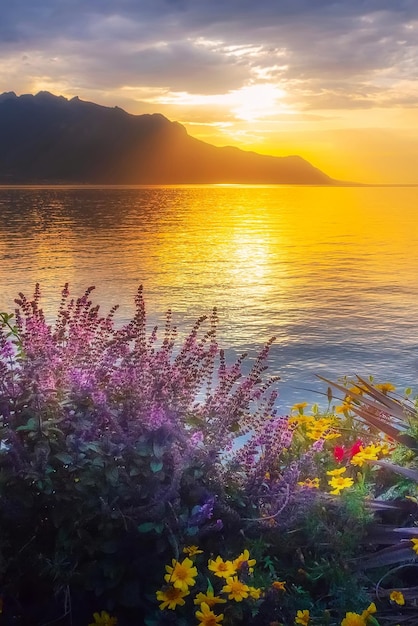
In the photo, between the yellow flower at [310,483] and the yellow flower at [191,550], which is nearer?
the yellow flower at [191,550]

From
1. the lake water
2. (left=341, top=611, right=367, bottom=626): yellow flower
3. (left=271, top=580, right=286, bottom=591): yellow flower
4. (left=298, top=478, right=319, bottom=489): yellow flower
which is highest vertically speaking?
(left=298, top=478, right=319, bottom=489): yellow flower

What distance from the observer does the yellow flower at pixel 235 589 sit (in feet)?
8.60

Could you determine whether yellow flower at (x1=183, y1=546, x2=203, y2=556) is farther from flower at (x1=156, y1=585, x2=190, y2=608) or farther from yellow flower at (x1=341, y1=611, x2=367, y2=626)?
yellow flower at (x1=341, y1=611, x2=367, y2=626)

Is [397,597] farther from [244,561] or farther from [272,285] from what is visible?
[272,285]

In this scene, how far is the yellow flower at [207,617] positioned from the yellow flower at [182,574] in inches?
3.6

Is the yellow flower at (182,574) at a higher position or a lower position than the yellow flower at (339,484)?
lower

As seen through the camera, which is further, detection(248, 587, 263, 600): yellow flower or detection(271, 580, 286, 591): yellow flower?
detection(271, 580, 286, 591): yellow flower

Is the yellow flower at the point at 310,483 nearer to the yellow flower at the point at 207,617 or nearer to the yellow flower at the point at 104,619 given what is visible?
the yellow flower at the point at 207,617

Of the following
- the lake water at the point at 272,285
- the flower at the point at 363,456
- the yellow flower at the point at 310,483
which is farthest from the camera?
the lake water at the point at 272,285

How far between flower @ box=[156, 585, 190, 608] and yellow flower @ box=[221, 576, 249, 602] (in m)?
0.15

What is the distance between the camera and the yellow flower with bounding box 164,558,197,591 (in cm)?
261

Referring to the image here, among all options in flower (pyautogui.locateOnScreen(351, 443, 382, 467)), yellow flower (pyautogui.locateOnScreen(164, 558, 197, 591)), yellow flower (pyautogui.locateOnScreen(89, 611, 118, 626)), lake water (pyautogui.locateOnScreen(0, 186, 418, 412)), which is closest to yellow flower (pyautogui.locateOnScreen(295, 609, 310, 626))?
yellow flower (pyautogui.locateOnScreen(164, 558, 197, 591))

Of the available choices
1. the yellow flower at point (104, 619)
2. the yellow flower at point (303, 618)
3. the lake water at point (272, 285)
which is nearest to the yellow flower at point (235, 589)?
the yellow flower at point (303, 618)

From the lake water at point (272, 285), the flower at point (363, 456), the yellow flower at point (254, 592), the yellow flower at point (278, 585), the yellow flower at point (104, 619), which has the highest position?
the flower at point (363, 456)
